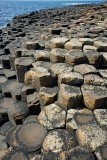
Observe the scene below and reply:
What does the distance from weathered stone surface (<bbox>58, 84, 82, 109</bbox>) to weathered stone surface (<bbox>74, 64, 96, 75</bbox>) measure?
0.41m

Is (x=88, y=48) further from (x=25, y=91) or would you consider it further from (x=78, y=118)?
(x=78, y=118)

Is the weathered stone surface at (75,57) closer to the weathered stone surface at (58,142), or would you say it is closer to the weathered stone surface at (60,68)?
the weathered stone surface at (60,68)

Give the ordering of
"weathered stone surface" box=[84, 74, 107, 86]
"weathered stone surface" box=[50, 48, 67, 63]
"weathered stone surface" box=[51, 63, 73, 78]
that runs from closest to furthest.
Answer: "weathered stone surface" box=[84, 74, 107, 86]
"weathered stone surface" box=[51, 63, 73, 78]
"weathered stone surface" box=[50, 48, 67, 63]

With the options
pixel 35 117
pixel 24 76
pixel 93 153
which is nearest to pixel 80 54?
pixel 24 76

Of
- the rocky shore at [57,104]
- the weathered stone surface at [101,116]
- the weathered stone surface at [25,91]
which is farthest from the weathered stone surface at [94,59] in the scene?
the weathered stone surface at [101,116]

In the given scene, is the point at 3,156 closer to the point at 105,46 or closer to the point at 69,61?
the point at 69,61

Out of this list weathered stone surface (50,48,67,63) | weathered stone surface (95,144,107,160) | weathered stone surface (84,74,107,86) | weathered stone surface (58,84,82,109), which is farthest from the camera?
weathered stone surface (50,48,67,63)

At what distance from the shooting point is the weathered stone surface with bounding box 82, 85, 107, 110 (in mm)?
2193

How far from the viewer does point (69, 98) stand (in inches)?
88.4

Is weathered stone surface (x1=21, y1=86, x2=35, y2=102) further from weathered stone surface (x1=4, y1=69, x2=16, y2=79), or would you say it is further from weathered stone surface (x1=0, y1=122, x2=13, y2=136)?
weathered stone surface (x1=4, y1=69, x2=16, y2=79)

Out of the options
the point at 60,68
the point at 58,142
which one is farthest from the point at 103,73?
the point at 58,142

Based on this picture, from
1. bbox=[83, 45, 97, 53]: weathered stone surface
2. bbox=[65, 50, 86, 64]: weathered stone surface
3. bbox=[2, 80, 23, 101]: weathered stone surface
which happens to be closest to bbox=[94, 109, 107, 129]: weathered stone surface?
bbox=[65, 50, 86, 64]: weathered stone surface

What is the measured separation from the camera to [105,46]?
10.9 ft

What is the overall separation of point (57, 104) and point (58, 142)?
1.75 feet
